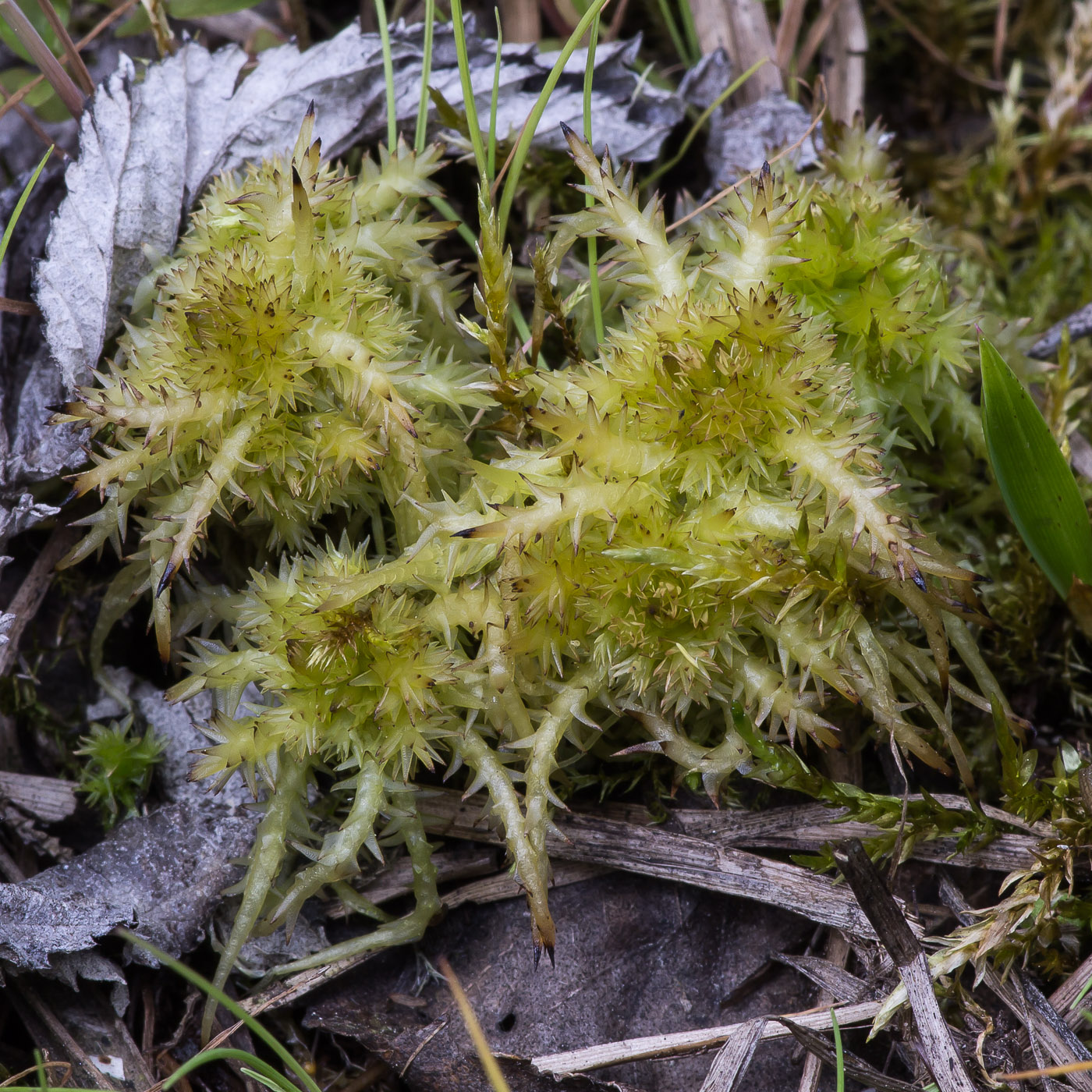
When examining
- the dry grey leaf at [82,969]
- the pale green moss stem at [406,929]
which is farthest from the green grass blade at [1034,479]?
the dry grey leaf at [82,969]

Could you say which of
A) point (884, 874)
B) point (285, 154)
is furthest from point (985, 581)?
point (285, 154)

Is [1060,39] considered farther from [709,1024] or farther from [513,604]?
[709,1024]

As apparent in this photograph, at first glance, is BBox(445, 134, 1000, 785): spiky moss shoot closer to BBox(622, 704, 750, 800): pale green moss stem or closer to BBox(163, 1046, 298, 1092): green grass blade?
BBox(622, 704, 750, 800): pale green moss stem

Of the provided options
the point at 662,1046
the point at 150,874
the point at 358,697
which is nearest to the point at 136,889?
the point at 150,874

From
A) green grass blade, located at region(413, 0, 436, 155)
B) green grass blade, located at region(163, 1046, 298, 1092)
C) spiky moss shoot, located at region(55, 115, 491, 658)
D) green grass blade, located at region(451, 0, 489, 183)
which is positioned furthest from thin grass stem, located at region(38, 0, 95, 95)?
green grass blade, located at region(163, 1046, 298, 1092)

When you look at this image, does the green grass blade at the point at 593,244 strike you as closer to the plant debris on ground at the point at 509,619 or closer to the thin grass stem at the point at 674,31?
the plant debris on ground at the point at 509,619

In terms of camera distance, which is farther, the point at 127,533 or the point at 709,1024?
the point at 127,533

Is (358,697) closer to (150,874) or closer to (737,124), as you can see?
(150,874)

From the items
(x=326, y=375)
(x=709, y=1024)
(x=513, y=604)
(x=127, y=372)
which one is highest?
(x=127, y=372)
